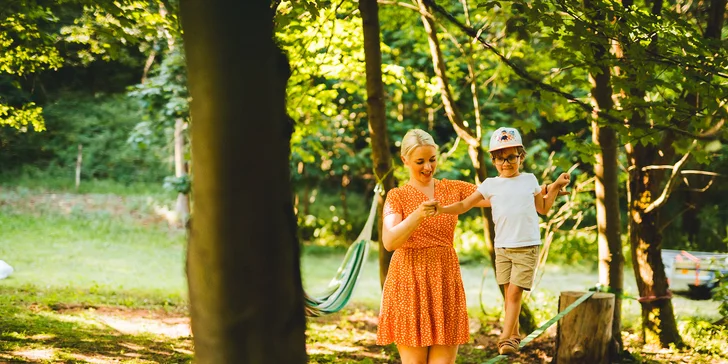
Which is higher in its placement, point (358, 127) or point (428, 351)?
point (358, 127)

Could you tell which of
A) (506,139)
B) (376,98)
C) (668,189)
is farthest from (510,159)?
(668,189)

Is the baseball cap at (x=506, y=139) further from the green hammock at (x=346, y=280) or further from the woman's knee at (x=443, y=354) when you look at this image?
the green hammock at (x=346, y=280)

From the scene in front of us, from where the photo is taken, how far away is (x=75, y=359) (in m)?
4.29

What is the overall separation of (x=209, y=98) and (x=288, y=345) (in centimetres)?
57

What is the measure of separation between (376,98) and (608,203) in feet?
6.43

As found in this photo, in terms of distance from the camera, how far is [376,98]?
483cm

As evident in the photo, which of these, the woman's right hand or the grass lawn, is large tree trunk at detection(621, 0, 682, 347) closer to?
the grass lawn

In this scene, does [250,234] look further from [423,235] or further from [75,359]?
[75,359]

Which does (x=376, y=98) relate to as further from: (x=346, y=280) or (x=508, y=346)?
(x=508, y=346)

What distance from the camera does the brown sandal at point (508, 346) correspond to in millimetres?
3152

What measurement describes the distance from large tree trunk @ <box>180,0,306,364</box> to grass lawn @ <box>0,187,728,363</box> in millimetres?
3139

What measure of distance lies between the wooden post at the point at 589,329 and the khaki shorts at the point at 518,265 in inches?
28.3

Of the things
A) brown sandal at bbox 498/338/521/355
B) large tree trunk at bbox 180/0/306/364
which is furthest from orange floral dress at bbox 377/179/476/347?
large tree trunk at bbox 180/0/306/364

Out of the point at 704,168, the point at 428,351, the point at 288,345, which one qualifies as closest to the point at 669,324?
the point at 428,351
